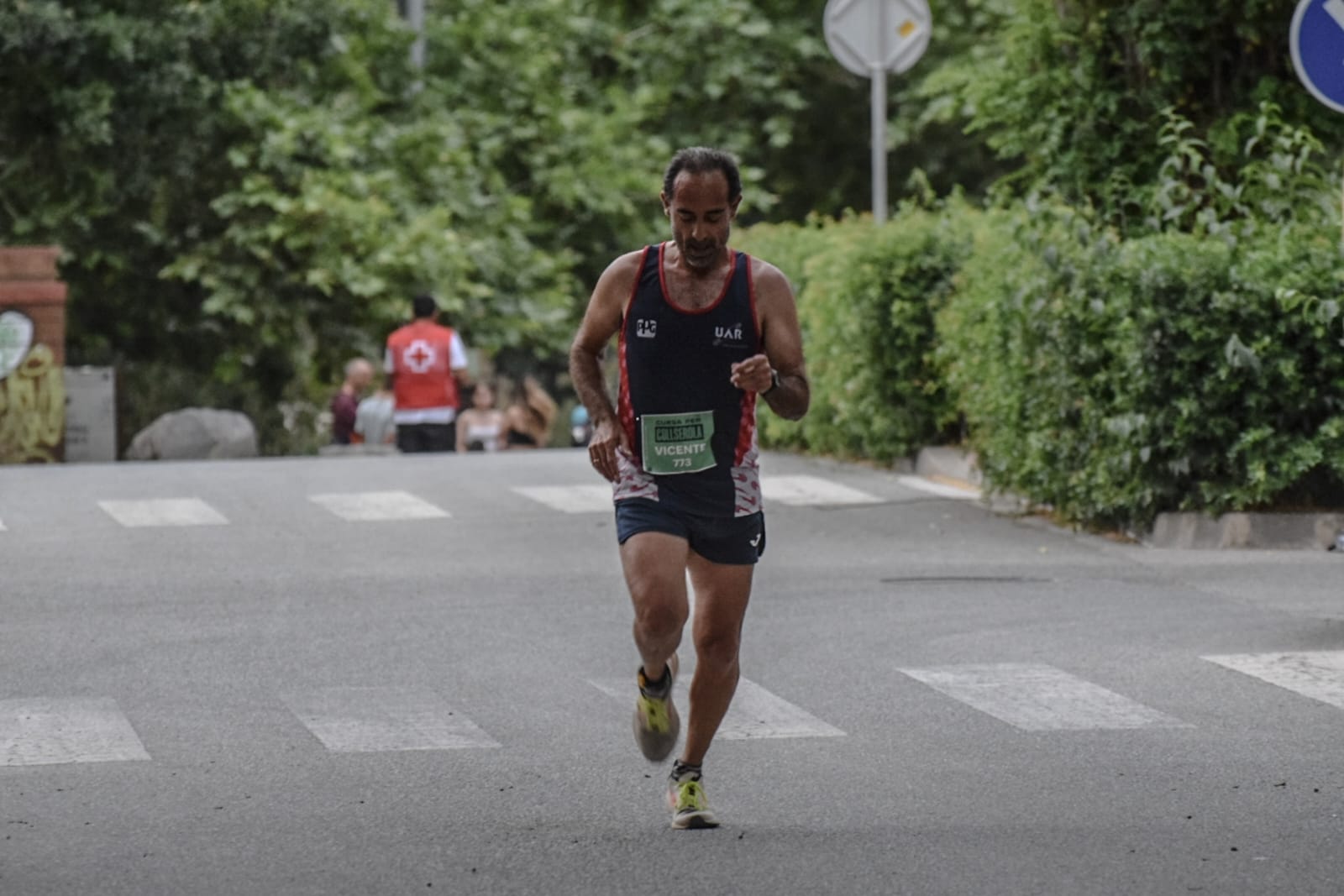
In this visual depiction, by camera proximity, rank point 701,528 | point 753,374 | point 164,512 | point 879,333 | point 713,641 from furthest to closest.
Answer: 1. point 879,333
2. point 164,512
3. point 713,641
4. point 701,528
5. point 753,374

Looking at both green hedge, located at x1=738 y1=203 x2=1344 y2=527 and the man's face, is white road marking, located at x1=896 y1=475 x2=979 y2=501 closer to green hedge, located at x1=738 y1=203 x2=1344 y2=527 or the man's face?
green hedge, located at x1=738 y1=203 x2=1344 y2=527

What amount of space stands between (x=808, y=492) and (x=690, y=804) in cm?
1067

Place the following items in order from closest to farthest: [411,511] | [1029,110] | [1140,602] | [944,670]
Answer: [944,670] < [1140,602] < [411,511] < [1029,110]

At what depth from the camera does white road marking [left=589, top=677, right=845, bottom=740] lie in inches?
361

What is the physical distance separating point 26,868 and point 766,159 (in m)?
35.8

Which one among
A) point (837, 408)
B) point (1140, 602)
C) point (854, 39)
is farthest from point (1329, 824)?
point (854, 39)

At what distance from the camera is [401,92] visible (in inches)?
1356

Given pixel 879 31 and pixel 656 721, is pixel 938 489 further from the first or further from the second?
pixel 656 721

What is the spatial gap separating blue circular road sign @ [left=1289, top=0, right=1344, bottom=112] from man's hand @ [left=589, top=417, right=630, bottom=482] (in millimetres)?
5699

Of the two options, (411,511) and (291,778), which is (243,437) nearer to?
(411,511)

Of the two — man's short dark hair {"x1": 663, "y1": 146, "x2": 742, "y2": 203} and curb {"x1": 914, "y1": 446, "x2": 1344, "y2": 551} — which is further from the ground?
man's short dark hair {"x1": 663, "y1": 146, "x2": 742, "y2": 203}

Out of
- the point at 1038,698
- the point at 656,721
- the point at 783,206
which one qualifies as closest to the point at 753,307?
the point at 656,721

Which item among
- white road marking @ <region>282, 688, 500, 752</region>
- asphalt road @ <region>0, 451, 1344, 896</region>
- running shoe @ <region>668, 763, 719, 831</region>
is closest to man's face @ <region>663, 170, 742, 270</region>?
running shoe @ <region>668, 763, 719, 831</region>

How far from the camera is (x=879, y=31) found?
2203cm
